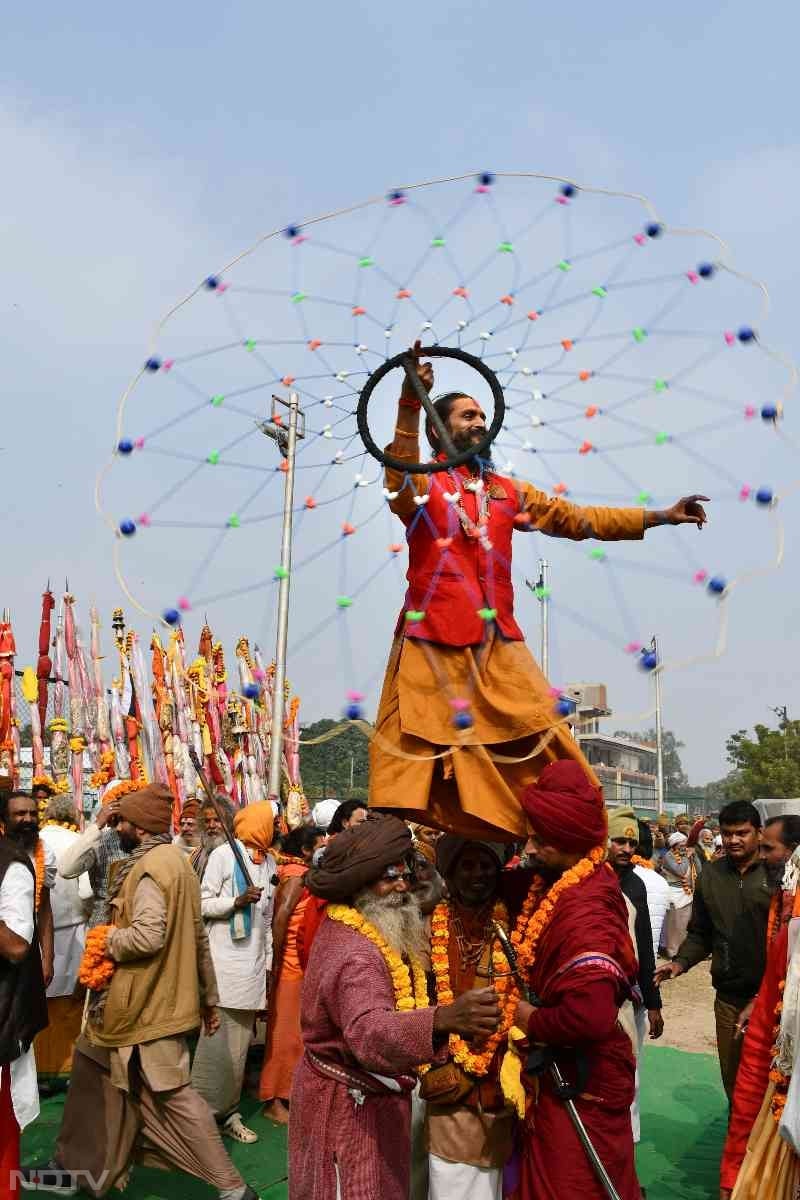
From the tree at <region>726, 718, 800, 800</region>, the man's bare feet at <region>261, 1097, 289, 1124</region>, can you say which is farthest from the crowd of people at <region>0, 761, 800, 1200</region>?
the tree at <region>726, 718, 800, 800</region>

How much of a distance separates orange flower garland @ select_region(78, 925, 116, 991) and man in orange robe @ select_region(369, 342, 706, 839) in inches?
97.0

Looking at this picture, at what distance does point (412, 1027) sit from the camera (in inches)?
117

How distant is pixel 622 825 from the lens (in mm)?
6328

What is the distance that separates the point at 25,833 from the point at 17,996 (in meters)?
1.88

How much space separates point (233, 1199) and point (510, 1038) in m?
2.45

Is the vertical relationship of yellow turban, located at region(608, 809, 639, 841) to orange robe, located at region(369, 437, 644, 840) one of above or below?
below

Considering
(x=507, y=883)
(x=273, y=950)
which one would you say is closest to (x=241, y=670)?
(x=273, y=950)

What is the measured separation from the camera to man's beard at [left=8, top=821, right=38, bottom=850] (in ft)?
19.4

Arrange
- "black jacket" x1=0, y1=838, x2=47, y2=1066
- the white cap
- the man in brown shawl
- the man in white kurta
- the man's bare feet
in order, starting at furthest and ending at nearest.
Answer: the white cap < the man's bare feet < the man in white kurta < the man in brown shawl < "black jacket" x1=0, y1=838, x2=47, y2=1066

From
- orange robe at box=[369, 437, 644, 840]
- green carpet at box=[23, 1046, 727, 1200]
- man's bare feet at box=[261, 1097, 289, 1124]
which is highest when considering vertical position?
orange robe at box=[369, 437, 644, 840]

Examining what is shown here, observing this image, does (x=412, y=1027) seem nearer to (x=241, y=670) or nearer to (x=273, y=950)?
(x=273, y=950)

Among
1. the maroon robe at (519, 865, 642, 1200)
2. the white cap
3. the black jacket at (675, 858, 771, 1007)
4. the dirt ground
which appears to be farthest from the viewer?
the dirt ground

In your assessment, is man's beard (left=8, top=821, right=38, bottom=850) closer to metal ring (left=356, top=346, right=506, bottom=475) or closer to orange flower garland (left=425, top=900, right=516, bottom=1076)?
orange flower garland (left=425, top=900, right=516, bottom=1076)

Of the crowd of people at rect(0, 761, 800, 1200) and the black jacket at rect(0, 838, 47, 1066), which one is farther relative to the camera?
the black jacket at rect(0, 838, 47, 1066)
